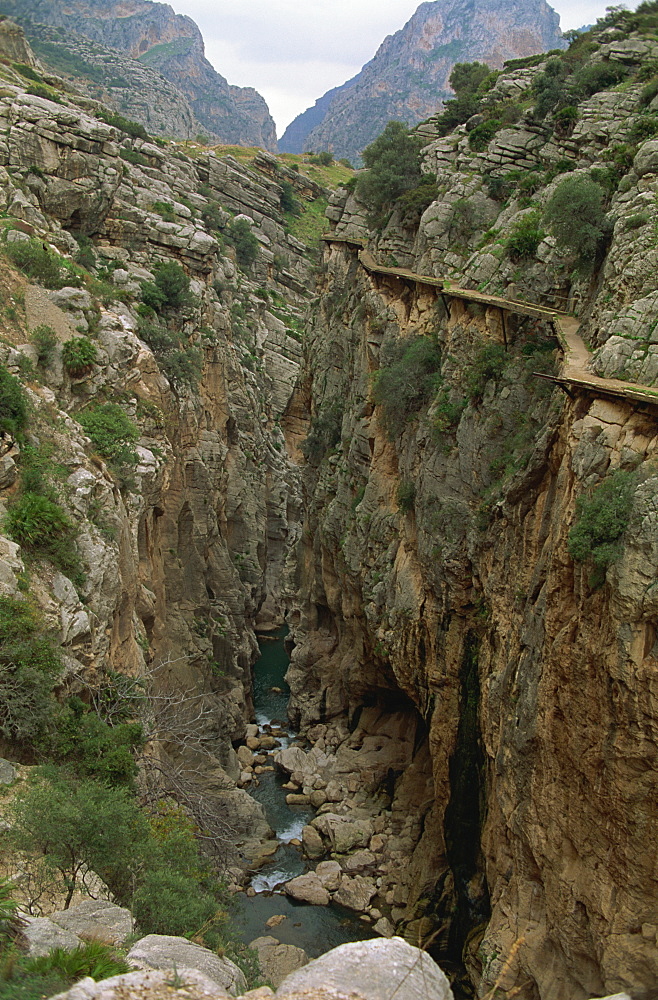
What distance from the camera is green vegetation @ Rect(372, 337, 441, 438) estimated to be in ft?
84.2

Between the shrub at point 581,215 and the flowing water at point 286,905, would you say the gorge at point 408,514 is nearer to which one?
the shrub at point 581,215

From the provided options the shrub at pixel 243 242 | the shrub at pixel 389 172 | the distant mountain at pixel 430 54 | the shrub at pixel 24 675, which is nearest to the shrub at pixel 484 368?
the shrub at pixel 389 172

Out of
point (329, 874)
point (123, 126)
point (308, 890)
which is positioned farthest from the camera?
point (123, 126)

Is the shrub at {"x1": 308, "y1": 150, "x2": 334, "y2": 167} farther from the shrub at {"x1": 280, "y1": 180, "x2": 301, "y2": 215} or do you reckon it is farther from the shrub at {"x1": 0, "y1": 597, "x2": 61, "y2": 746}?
the shrub at {"x1": 0, "y1": 597, "x2": 61, "y2": 746}

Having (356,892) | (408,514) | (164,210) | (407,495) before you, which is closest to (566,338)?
(407,495)

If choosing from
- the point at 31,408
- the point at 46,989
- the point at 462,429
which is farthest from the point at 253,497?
the point at 46,989

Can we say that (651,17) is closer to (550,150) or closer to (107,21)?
(550,150)

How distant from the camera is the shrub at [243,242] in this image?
179 ft

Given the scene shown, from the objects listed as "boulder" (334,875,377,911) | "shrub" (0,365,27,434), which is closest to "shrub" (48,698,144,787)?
"shrub" (0,365,27,434)

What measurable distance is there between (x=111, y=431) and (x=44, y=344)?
9.95 feet

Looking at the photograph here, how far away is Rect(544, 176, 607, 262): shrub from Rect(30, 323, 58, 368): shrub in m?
14.3

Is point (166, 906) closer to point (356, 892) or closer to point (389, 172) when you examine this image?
point (356, 892)

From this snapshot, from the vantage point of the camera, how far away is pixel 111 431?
2120 centimetres

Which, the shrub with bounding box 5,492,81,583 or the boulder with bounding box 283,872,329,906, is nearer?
the shrub with bounding box 5,492,81,583
